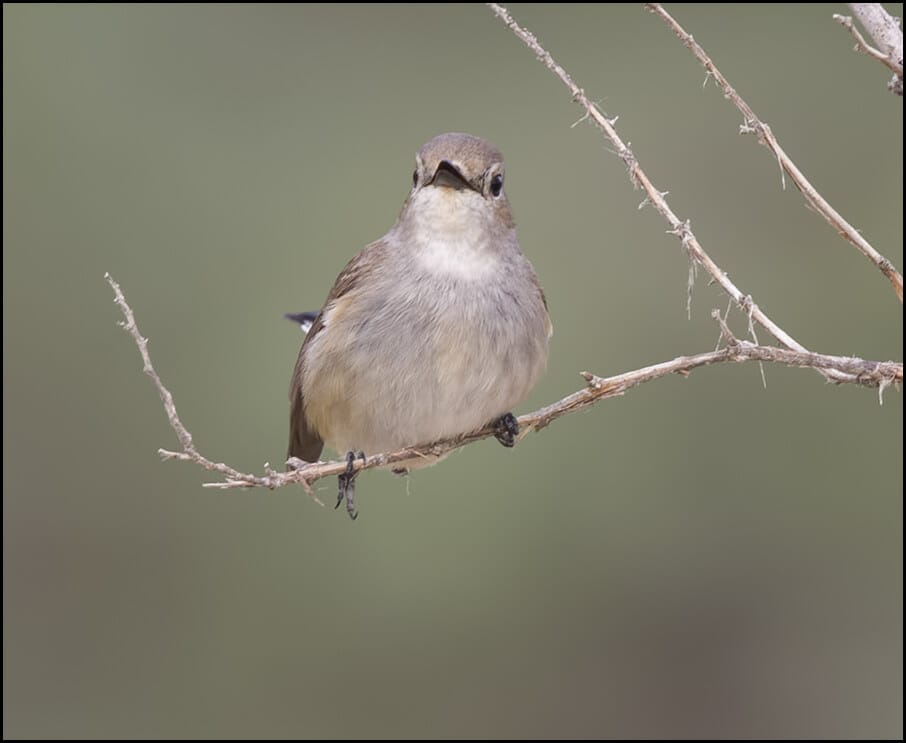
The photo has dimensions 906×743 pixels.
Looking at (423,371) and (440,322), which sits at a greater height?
(440,322)

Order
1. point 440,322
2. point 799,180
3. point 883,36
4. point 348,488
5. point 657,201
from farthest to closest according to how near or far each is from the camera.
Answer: point 348,488 → point 440,322 → point 657,201 → point 799,180 → point 883,36

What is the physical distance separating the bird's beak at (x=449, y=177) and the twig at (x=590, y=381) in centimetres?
78

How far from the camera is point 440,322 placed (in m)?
4.66

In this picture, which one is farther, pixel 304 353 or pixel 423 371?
pixel 304 353

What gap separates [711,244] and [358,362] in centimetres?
496

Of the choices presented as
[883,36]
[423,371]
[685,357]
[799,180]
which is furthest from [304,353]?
[883,36]

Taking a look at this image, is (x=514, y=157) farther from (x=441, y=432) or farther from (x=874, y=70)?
(x=441, y=432)

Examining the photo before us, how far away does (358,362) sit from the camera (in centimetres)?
485

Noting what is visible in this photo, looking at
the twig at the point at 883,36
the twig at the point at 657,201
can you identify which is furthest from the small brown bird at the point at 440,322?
the twig at the point at 883,36

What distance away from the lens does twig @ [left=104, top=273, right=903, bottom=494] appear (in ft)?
9.80

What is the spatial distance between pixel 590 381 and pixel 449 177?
1.20 metres

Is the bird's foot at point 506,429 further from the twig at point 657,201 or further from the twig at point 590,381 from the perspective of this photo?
the twig at point 657,201

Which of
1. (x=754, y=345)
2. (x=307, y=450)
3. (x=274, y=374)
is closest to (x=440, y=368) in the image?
(x=307, y=450)

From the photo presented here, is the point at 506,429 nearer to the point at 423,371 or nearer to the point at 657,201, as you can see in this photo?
the point at 423,371
